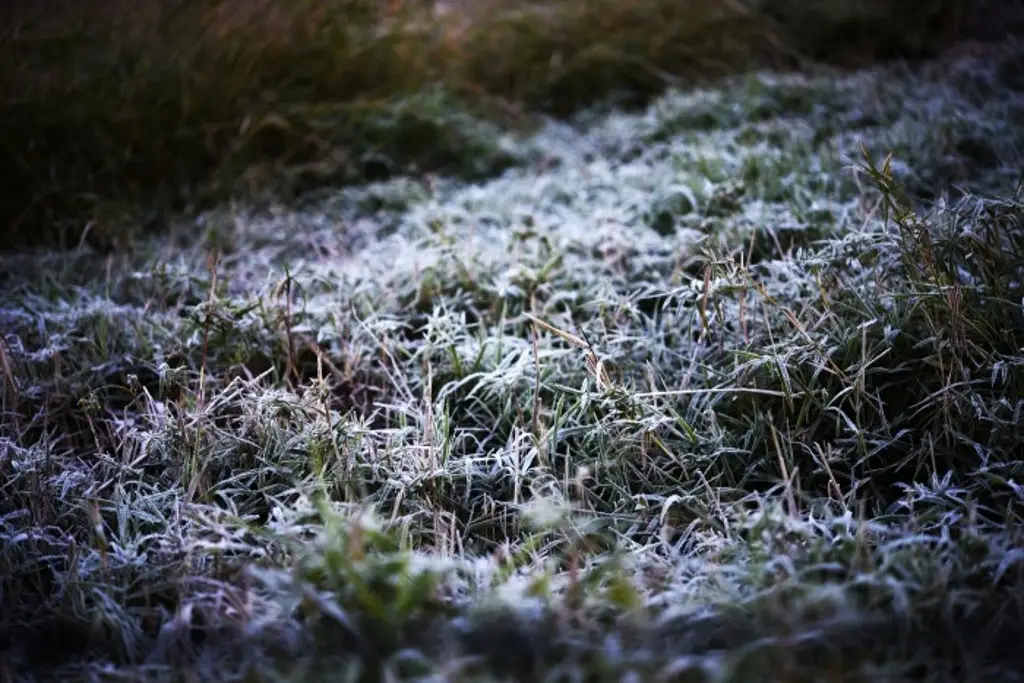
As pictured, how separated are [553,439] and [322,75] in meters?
2.82

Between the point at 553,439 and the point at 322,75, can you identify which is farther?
the point at 322,75

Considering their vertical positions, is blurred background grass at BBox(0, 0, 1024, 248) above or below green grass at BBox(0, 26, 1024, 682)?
above

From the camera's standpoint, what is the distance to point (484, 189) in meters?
3.08

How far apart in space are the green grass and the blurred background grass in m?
0.62

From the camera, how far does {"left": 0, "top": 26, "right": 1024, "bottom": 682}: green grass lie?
3.52 feet

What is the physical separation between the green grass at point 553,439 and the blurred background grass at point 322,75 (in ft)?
2.02

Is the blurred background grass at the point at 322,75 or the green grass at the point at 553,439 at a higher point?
the blurred background grass at the point at 322,75

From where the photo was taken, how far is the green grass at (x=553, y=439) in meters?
1.07

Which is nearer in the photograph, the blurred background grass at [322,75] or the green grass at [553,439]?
the green grass at [553,439]

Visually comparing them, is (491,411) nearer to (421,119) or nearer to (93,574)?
(93,574)

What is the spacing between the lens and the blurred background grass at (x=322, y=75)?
304 cm

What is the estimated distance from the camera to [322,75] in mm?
3658

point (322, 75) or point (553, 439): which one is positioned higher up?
point (322, 75)

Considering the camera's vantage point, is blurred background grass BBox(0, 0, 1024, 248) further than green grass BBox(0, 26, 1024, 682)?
Yes
